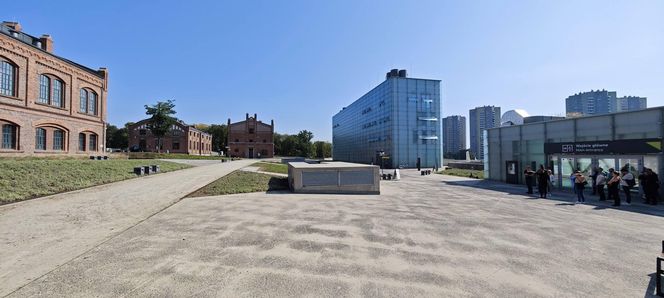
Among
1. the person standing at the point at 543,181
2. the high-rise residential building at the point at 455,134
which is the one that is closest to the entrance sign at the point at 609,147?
the person standing at the point at 543,181

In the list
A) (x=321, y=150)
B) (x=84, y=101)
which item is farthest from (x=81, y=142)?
(x=321, y=150)

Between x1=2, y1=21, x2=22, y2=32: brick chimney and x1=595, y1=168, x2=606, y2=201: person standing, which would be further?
x1=2, y1=21, x2=22, y2=32: brick chimney

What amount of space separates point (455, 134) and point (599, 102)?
59526mm

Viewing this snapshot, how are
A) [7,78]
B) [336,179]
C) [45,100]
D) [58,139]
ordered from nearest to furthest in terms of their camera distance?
[336,179], [7,78], [45,100], [58,139]

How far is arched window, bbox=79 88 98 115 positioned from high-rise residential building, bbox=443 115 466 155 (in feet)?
348

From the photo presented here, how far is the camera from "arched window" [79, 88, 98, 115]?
3275 cm

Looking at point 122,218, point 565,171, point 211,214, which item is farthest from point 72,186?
point 565,171

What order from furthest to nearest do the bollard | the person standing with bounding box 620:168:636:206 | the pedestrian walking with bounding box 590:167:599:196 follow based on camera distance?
the bollard → the pedestrian walking with bounding box 590:167:599:196 → the person standing with bounding box 620:168:636:206

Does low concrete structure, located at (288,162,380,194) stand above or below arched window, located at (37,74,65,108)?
below

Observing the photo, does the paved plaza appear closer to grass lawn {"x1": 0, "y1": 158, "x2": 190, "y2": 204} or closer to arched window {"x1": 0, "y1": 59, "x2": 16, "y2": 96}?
grass lawn {"x1": 0, "y1": 158, "x2": 190, "y2": 204}

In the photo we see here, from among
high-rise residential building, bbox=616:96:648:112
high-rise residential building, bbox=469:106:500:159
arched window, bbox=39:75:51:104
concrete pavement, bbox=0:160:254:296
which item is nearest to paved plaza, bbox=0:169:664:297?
concrete pavement, bbox=0:160:254:296

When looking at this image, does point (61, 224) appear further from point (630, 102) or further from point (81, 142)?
point (630, 102)

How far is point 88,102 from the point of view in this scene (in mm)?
33750

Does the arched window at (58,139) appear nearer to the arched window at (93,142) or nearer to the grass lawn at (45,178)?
the arched window at (93,142)
